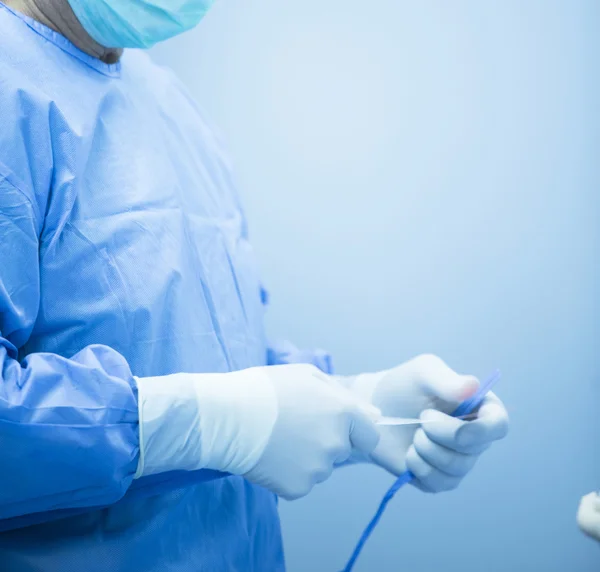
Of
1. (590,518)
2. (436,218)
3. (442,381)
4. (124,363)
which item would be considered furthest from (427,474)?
(436,218)

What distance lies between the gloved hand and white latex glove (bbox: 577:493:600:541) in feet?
0.81

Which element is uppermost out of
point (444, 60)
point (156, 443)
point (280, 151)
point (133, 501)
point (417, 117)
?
point (444, 60)

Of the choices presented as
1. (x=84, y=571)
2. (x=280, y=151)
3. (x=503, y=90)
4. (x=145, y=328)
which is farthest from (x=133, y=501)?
(x=503, y=90)

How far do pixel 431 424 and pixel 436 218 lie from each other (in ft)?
2.27

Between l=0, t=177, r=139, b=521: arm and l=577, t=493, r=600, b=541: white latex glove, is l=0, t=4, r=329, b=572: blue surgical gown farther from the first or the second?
l=577, t=493, r=600, b=541: white latex glove

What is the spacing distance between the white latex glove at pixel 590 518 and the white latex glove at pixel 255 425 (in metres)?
0.30

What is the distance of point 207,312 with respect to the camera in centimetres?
103

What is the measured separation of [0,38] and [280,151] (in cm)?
97

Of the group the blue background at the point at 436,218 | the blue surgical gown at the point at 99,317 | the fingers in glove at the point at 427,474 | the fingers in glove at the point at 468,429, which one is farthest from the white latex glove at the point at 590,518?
the blue background at the point at 436,218

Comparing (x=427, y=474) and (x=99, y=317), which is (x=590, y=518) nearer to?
(x=427, y=474)

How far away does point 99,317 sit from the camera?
0.88m

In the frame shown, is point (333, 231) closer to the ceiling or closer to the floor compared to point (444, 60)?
closer to the floor

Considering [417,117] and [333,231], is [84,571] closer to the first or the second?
[333,231]

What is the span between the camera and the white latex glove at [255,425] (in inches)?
32.8
